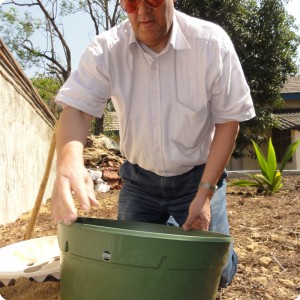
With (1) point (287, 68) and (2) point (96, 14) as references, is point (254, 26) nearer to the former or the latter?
(1) point (287, 68)

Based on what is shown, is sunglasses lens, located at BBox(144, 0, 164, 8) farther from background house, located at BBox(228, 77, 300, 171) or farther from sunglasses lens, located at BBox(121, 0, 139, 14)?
background house, located at BBox(228, 77, 300, 171)

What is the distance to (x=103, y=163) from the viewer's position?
38.5 feet

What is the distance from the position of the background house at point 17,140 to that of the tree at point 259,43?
7.76m

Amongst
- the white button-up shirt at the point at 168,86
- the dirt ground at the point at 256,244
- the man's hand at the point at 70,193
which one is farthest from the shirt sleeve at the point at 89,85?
the dirt ground at the point at 256,244

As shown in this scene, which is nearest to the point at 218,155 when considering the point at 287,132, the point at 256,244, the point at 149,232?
the point at 149,232

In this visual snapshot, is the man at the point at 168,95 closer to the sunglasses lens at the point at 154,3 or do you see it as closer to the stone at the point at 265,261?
the sunglasses lens at the point at 154,3

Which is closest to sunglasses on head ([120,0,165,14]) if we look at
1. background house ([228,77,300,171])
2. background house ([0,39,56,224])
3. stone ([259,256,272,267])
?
stone ([259,256,272,267])

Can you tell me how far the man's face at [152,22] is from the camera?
2.11 metres

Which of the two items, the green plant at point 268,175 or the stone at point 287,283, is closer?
the stone at point 287,283

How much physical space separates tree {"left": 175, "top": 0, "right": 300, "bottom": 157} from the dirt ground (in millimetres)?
8255

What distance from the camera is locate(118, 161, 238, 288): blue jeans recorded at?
2.50m

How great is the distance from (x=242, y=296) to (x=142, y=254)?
5.15ft

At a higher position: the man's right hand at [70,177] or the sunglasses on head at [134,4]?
the sunglasses on head at [134,4]

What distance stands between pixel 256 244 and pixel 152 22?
2.36 meters
